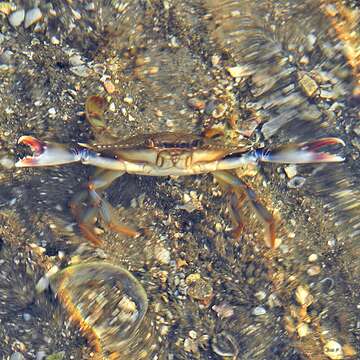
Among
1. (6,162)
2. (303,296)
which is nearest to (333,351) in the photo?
(303,296)

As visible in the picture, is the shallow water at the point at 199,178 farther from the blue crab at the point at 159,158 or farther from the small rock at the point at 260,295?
the blue crab at the point at 159,158

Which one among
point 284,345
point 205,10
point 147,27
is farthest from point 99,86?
point 284,345

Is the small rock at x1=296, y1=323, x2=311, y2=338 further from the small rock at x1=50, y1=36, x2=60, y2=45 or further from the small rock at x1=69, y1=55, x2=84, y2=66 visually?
the small rock at x1=50, y1=36, x2=60, y2=45

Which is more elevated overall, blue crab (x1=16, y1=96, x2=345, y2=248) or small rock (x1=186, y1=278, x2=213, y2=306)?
blue crab (x1=16, y1=96, x2=345, y2=248)

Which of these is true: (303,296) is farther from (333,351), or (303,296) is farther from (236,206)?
(236,206)

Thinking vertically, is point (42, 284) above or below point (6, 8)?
below

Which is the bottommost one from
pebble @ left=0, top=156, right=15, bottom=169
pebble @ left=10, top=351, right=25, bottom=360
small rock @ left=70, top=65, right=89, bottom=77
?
pebble @ left=10, top=351, right=25, bottom=360

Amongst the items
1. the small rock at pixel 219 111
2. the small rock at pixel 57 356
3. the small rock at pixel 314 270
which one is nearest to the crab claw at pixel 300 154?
the small rock at pixel 219 111

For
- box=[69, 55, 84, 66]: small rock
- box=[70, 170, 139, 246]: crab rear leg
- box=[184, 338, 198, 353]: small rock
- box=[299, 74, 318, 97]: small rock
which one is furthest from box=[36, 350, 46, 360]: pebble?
box=[299, 74, 318, 97]: small rock
